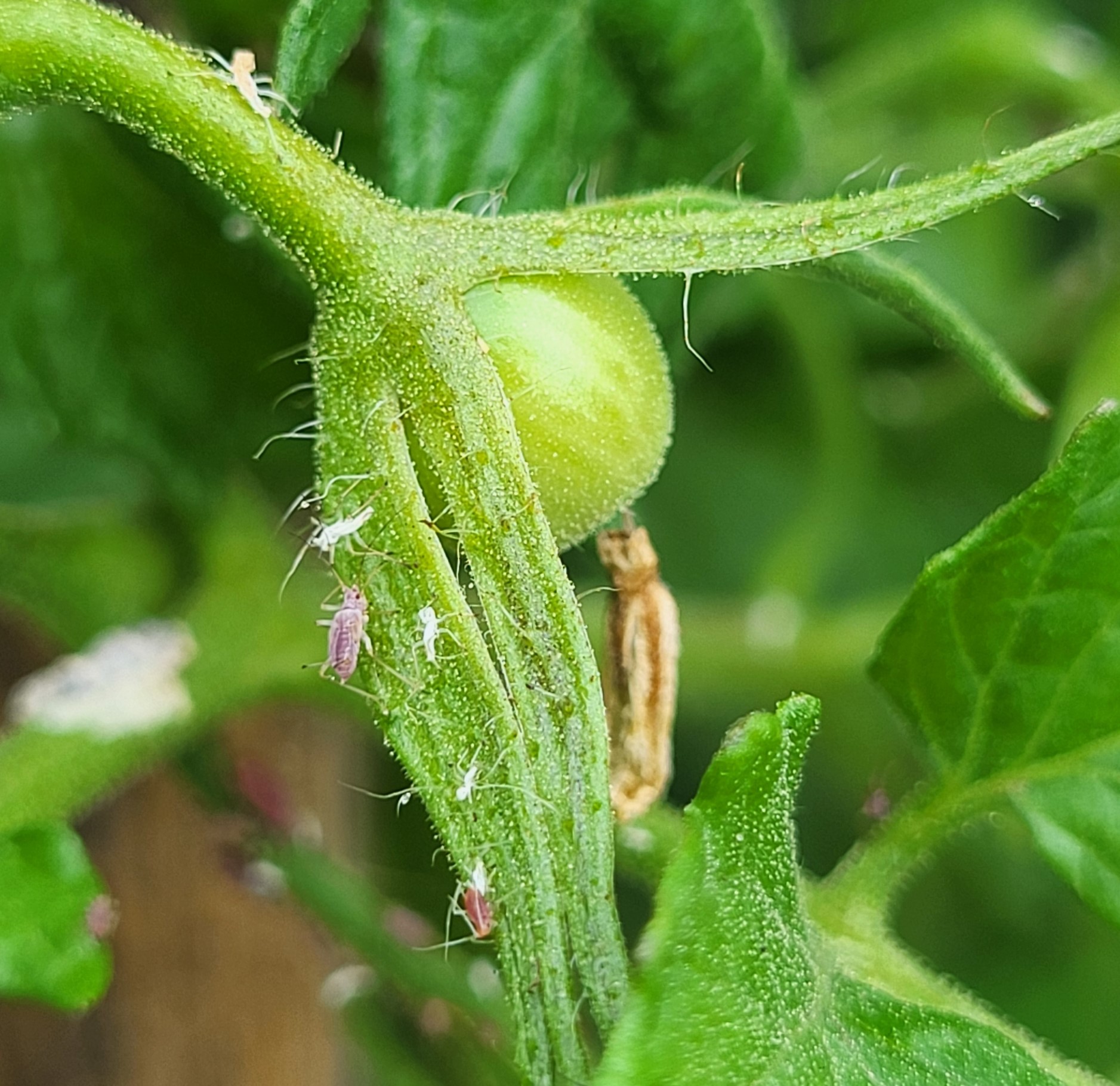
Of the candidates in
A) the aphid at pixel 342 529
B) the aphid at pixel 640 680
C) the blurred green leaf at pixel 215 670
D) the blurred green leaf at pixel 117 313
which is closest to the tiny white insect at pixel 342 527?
the aphid at pixel 342 529

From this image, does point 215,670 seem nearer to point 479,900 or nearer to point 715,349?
point 479,900

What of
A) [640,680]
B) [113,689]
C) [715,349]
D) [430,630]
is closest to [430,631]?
[430,630]

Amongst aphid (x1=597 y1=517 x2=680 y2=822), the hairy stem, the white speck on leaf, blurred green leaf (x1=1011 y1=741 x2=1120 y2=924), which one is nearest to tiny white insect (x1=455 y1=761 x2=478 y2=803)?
the hairy stem

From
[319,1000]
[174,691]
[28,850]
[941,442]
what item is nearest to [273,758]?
[319,1000]

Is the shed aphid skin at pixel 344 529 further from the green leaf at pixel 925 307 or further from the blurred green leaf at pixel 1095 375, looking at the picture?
the blurred green leaf at pixel 1095 375

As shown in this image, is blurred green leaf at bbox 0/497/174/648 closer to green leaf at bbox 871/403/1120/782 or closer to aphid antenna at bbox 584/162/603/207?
aphid antenna at bbox 584/162/603/207

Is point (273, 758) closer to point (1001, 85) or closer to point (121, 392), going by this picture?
point (121, 392)
